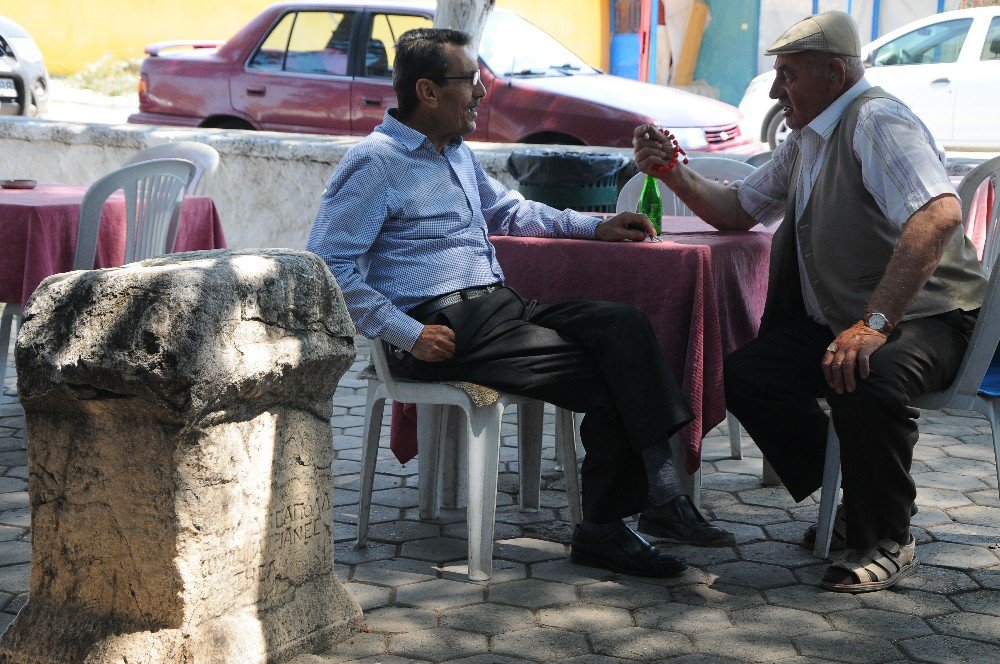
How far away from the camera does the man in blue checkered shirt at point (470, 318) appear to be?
12.0 feet

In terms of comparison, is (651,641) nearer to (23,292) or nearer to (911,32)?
(23,292)

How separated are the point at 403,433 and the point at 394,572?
2.06 ft

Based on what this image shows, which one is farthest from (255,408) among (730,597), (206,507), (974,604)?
(974,604)

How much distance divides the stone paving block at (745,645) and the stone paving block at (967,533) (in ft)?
3.27

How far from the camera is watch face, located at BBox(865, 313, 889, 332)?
3.56 m

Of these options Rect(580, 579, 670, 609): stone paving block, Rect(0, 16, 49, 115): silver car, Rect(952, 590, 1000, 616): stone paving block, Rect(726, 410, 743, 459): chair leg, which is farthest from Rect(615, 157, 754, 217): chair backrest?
Rect(0, 16, 49, 115): silver car

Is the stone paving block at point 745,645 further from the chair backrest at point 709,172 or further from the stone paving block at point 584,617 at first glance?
the chair backrest at point 709,172

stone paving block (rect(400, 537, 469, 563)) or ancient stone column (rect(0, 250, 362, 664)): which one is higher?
ancient stone column (rect(0, 250, 362, 664))

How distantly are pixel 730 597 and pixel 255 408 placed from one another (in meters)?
1.43

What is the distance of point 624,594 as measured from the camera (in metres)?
3.58

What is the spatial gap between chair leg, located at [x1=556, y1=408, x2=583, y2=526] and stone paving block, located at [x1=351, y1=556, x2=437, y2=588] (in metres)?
0.53

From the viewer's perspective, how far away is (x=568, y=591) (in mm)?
3607

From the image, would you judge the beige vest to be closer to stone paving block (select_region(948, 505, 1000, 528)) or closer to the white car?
stone paving block (select_region(948, 505, 1000, 528))

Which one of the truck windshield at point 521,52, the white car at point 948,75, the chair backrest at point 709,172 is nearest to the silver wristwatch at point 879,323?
the chair backrest at point 709,172
